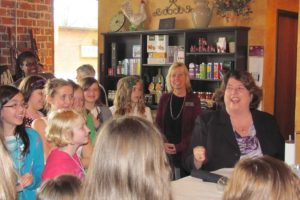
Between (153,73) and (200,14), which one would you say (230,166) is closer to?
(200,14)

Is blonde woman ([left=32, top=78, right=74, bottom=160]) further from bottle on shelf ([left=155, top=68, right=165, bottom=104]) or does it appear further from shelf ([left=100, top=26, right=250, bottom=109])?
bottle on shelf ([left=155, top=68, right=165, bottom=104])

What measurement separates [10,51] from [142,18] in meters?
1.98

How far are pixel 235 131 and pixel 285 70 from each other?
3.18 meters

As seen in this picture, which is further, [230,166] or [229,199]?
[230,166]

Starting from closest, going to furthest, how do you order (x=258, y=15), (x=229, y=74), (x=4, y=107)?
1. (x=4, y=107)
2. (x=229, y=74)
3. (x=258, y=15)

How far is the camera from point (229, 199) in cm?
149

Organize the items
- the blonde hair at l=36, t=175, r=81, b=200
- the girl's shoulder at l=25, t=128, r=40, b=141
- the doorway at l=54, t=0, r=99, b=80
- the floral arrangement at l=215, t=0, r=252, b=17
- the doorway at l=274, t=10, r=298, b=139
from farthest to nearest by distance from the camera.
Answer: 1. the doorway at l=54, t=0, r=99, b=80
2. the doorway at l=274, t=10, r=298, b=139
3. the floral arrangement at l=215, t=0, r=252, b=17
4. the girl's shoulder at l=25, t=128, r=40, b=141
5. the blonde hair at l=36, t=175, r=81, b=200

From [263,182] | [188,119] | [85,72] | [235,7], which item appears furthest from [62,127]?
[235,7]

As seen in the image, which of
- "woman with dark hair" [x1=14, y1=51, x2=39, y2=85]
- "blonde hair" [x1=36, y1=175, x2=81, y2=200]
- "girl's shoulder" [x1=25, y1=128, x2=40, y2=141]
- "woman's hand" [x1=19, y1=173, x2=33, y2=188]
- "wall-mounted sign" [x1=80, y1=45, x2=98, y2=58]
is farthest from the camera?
"wall-mounted sign" [x1=80, y1=45, x2=98, y2=58]

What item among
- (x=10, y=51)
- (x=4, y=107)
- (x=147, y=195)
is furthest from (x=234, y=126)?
(x=10, y=51)

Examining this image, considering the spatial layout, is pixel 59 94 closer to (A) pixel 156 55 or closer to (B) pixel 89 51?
(A) pixel 156 55

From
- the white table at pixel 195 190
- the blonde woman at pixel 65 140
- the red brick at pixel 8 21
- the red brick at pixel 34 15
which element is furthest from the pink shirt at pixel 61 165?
the red brick at pixel 34 15

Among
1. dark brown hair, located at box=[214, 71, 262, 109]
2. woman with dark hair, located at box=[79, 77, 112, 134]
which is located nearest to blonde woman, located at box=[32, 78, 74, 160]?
woman with dark hair, located at box=[79, 77, 112, 134]

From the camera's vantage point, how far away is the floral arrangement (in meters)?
5.48
